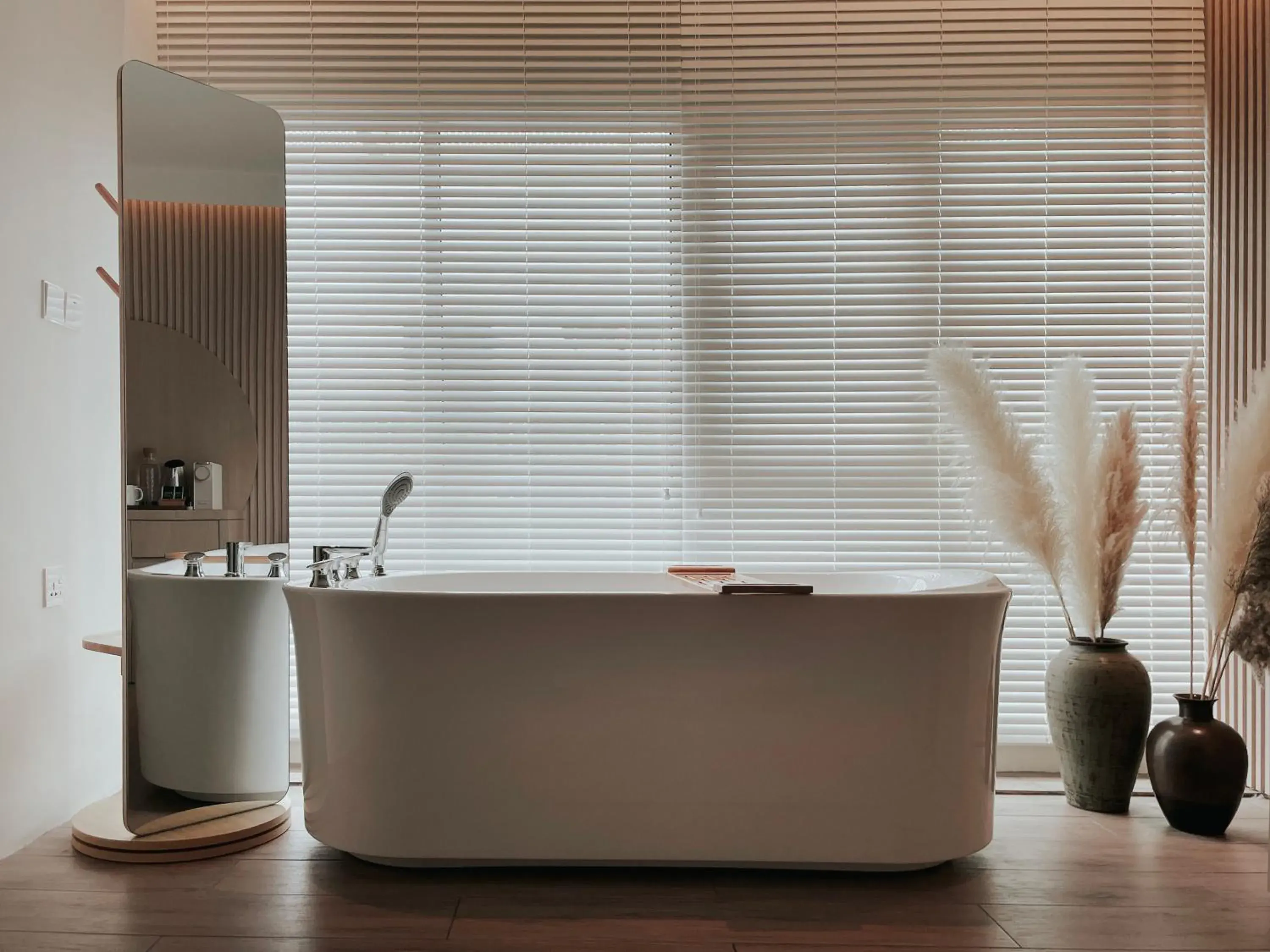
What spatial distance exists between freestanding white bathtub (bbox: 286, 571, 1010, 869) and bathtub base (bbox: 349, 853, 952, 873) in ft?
0.04

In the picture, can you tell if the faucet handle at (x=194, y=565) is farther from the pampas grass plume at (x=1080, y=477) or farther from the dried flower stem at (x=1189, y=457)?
the dried flower stem at (x=1189, y=457)

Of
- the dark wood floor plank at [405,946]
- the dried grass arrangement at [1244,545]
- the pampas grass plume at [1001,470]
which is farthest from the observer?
the pampas grass plume at [1001,470]

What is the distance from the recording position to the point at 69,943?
1.78m

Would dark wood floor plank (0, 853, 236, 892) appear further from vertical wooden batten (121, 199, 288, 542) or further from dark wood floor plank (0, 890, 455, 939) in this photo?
vertical wooden batten (121, 199, 288, 542)

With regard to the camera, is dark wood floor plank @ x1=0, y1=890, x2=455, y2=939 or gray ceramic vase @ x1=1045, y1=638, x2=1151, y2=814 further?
gray ceramic vase @ x1=1045, y1=638, x2=1151, y2=814

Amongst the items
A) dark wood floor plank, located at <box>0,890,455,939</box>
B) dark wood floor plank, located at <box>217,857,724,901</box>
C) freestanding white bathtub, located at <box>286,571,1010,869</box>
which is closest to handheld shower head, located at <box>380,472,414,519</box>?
freestanding white bathtub, located at <box>286,571,1010,869</box>

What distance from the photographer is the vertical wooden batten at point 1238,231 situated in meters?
2.76

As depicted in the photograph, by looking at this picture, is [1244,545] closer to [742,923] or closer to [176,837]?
[742,923]

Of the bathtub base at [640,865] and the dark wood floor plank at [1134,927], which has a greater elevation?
→ the bathtub base at [640,865]

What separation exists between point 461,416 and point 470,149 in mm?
861

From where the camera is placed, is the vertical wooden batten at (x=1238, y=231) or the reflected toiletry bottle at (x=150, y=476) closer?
the reflected toiletry bottle at (x=150, y=476)

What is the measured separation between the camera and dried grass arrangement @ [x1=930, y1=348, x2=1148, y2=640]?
8.34ft

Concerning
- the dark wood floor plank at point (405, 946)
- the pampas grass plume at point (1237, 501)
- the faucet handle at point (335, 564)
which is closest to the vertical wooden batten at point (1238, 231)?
the pampas grass plume at point (1237, 501)

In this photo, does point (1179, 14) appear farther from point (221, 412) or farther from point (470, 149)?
point (221, 412)
